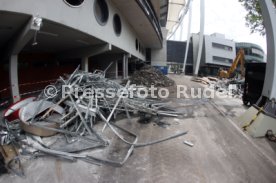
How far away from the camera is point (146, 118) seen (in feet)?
21.1

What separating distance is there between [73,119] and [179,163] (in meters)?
3.06

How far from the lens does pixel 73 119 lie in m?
5.39

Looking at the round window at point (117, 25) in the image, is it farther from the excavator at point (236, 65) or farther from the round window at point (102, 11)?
the excavator at point (236, 65)

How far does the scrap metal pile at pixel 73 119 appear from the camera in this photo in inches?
167

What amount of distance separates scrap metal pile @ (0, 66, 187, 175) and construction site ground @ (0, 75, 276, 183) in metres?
0.20

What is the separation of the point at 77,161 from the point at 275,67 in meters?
6.54

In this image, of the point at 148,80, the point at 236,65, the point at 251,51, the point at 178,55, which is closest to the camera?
the point at 148,80

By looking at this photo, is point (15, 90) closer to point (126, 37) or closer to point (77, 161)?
point (77, 161)

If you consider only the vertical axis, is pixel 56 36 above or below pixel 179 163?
above

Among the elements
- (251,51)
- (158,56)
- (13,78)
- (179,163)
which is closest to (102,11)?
(13,78)

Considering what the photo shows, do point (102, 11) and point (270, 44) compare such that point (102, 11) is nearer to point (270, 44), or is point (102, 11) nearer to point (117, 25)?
point (117, 25)

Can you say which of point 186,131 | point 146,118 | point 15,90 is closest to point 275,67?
point 186,131

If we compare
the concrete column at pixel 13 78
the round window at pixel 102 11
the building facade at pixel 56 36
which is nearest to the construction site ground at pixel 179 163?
the building facade at pixel 56 36

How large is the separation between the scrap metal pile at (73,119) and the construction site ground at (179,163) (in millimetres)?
204
